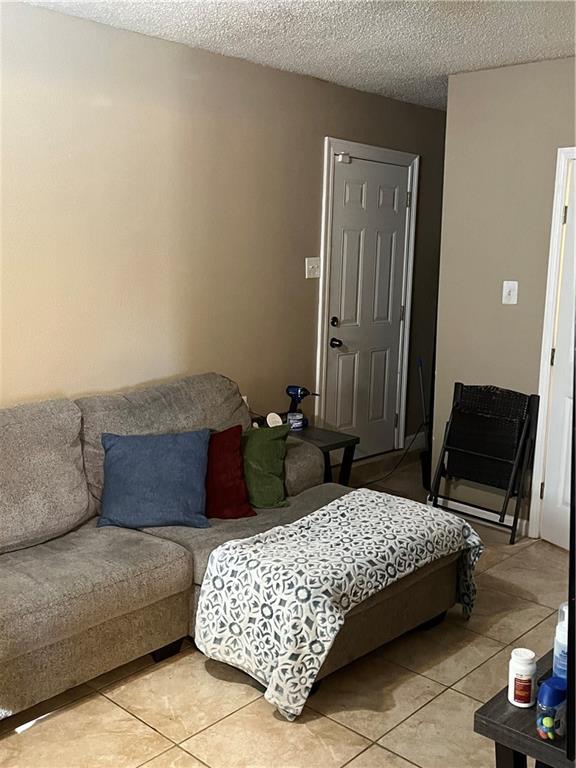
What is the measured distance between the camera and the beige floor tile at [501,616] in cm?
334

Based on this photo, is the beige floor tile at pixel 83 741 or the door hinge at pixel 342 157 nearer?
the beige floor tile at pixel 83 741

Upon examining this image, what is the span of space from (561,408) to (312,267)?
1.61m

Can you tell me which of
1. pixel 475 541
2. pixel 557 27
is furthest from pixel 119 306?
pixel 557 27

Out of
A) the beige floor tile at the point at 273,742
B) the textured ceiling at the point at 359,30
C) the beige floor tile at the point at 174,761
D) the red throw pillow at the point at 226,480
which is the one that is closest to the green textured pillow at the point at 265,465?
the red throw pillow at the point at 226,480

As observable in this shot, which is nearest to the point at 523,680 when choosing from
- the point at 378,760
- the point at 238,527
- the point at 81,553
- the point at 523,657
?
the point at 523,657

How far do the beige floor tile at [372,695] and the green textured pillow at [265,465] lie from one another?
81 cm

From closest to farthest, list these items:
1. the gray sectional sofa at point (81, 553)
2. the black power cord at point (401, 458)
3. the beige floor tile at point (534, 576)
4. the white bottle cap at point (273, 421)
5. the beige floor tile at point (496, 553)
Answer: the gray sectional sofa at point (81, 553), the beige floor tile at point (534, 576), the beige floor tile at point (496, 553), the white bottle cap at point (273, 421), the black power cord at point (401, 458)

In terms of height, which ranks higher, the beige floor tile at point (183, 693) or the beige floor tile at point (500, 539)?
the beige floor tile at point (500, 539)

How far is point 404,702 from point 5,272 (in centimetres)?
226

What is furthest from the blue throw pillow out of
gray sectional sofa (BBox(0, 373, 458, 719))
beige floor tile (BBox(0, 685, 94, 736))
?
beige floor tile (BBox(0, 685, 94, 736))

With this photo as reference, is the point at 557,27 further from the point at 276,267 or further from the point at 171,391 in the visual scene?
the point at 171,391

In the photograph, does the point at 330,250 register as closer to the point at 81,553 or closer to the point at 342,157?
the point at 342,157

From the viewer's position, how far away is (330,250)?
4.93 metres

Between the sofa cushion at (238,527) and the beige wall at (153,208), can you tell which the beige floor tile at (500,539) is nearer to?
the sofa cushion at (238,527)
